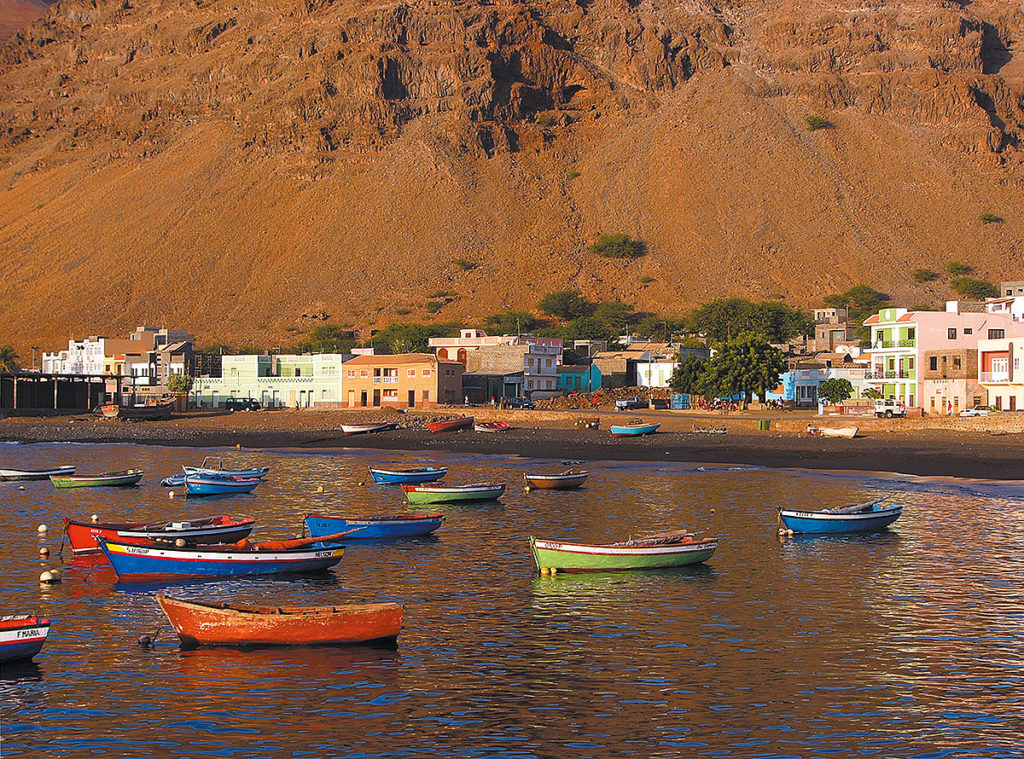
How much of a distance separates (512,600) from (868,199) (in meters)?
179

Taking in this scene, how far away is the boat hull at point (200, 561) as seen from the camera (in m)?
32.4

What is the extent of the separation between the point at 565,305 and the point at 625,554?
5343 inches

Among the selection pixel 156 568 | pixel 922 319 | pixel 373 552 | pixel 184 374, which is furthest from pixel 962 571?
pixel 184 374

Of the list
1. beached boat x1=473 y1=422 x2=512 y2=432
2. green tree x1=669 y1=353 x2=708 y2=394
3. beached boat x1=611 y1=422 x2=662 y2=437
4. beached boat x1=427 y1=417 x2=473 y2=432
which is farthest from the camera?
green tree x1=669 y1=353 x2=708 y2=394

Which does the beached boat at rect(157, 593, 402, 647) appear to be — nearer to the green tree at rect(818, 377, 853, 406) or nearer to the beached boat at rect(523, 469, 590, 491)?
the beached boat at rect(523, 469, 590, 491)

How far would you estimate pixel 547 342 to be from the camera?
124875 mm

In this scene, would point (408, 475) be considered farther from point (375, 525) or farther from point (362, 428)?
point (362, 428)

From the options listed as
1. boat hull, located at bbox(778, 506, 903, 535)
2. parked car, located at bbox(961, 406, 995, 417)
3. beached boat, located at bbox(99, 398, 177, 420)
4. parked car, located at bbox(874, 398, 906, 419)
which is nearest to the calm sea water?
boat hull, located at bbox(778, 506, 903, 535)

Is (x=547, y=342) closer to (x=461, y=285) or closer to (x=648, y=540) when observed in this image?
(x=461, y=285)

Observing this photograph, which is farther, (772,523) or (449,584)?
(772,523)

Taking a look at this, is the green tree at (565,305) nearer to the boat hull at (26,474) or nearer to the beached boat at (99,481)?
the boat hull at (26,474)

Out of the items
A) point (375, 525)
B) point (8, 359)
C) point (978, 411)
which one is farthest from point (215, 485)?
point (8, 359)

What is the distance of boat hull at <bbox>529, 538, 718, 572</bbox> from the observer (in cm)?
3384

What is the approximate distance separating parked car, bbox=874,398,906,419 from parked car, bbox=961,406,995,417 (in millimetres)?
5006
